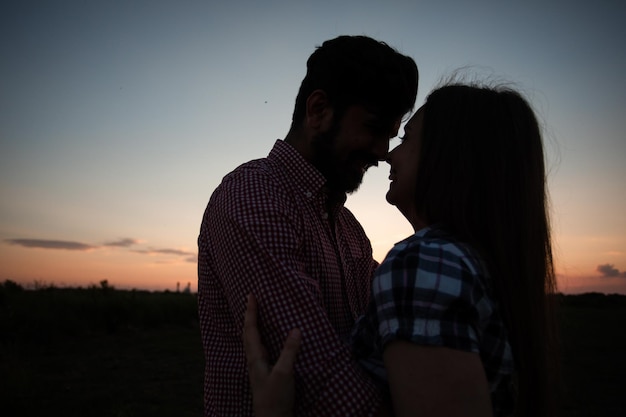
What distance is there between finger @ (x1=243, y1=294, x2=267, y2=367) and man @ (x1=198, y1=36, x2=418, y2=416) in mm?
29

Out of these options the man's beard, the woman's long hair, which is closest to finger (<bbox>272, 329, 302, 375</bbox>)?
the woman's long hair

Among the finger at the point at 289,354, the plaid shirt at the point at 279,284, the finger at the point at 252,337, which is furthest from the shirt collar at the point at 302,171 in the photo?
the finger at the point at 289,354

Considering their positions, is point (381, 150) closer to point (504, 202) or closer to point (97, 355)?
point (504, 202)

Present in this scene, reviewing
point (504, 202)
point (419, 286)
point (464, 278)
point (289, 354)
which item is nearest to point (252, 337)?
point (289, 354)

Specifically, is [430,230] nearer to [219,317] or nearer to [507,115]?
[507,115]

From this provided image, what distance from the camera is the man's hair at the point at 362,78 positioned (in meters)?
2.29

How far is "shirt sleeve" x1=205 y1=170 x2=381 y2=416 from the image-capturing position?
1308 millimetres

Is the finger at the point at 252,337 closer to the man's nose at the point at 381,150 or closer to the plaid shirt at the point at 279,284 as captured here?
the plaid shirt at the point at 279,284

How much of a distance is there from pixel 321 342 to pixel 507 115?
3.06ft

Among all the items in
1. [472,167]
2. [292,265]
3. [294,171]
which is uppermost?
[294,171]

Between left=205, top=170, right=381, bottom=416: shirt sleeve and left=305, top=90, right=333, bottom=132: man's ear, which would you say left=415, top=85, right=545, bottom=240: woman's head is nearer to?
left=205, top=170, right=381, bottom=416: shirt sleeve

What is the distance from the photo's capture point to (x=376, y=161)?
2.36 metres

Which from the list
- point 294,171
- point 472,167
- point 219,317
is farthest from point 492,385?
point 294,171

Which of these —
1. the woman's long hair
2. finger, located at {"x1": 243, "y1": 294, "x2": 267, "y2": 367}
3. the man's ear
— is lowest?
finger, located at {"x1": 243, "y1": 294, "x2": 267, "y2": 367}
